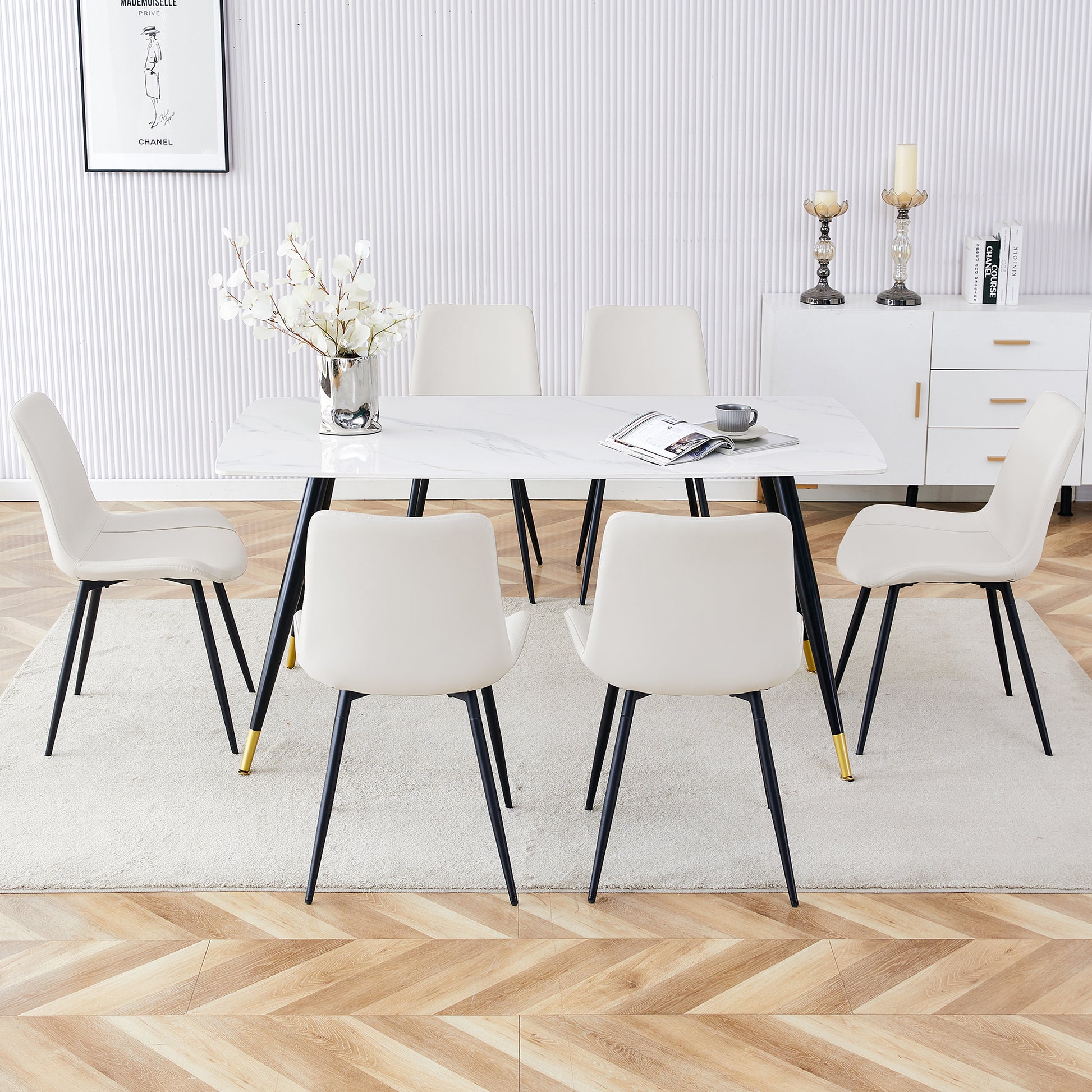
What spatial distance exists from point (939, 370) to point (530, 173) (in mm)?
1697

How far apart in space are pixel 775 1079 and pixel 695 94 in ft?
12.3

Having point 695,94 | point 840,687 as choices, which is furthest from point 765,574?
point 695,94

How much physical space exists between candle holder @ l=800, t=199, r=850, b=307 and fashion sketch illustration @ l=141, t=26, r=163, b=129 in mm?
2444

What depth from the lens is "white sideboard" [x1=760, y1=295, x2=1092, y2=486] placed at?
451 cm

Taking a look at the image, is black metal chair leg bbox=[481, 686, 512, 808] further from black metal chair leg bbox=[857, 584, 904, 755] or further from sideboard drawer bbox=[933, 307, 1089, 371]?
sideboard drawer bbox=[933, 307, 1089, 371]

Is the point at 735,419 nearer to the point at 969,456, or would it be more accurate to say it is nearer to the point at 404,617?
the point at 404,617

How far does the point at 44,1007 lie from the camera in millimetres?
2084

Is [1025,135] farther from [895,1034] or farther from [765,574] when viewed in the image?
[895,1034]

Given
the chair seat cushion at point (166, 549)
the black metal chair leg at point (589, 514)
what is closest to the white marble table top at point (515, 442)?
the chair seat cushion at point (166, 549)

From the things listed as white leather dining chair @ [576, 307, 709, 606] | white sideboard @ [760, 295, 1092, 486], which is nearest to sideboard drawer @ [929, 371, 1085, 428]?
white sideboard @ [760, 295, 1092, 486]

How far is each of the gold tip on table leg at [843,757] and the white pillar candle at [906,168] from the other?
8.42 ft

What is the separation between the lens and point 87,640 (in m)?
3.19

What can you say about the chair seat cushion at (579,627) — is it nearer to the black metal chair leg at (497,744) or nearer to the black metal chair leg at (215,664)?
the black metal chair leg at (497,744)

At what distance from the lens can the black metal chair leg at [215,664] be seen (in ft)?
9.53
